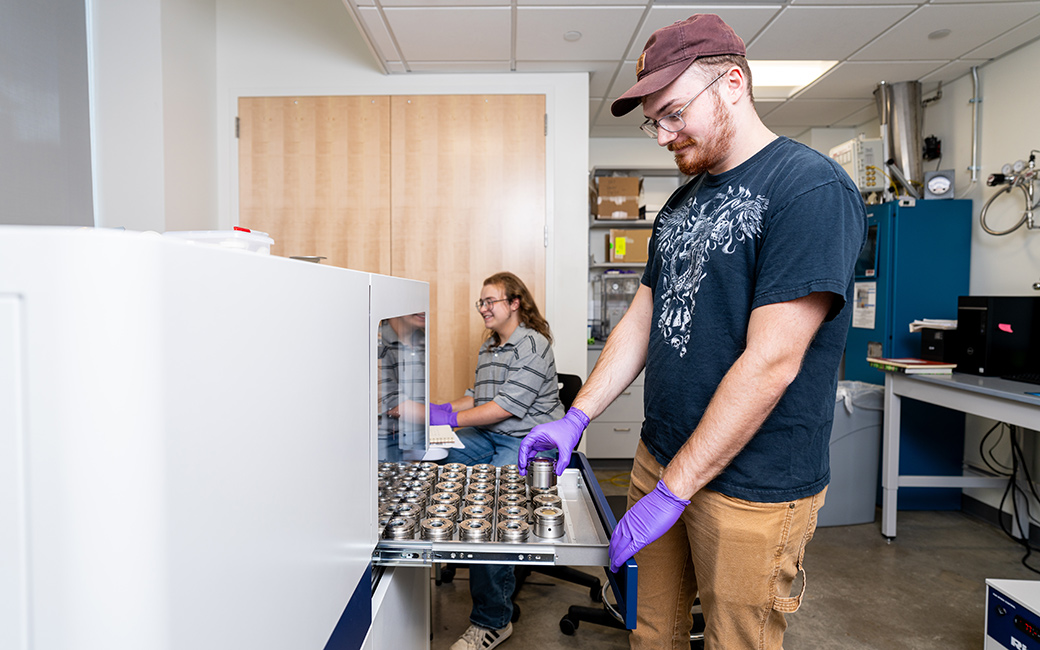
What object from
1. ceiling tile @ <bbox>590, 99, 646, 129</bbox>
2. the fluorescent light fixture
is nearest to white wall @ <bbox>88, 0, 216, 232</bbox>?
ceiling tile @ <bbox>590, 99, 646, 129</bbox>

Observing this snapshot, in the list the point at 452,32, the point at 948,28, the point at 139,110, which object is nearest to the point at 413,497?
the point at 452,32

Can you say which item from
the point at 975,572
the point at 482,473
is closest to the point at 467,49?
the point at 482,473

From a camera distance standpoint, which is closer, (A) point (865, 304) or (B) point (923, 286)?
(B) point (923, 286)

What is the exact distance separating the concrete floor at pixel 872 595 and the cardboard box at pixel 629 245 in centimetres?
205

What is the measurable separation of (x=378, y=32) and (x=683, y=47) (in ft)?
6.62

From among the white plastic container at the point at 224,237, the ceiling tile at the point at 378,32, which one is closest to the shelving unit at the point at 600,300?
the ceiling tile at the point at 378,32

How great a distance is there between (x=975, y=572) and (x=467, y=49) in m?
3.14

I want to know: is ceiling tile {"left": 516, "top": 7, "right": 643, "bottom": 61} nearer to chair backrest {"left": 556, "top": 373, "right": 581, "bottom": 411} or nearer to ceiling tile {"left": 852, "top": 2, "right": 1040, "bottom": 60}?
ceiling tile {"left": 852, "top": 2, "right": 1040, "bottom": 60}

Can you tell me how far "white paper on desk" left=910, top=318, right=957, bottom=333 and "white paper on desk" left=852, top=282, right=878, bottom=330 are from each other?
22 cm

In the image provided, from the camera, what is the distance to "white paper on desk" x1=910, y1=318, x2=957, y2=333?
111 inches

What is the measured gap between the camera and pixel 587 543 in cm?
97

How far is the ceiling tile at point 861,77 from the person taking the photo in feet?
10.1

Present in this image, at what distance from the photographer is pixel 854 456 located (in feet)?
9.64

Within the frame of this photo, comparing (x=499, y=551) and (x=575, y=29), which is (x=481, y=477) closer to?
(x=499, y=551)
